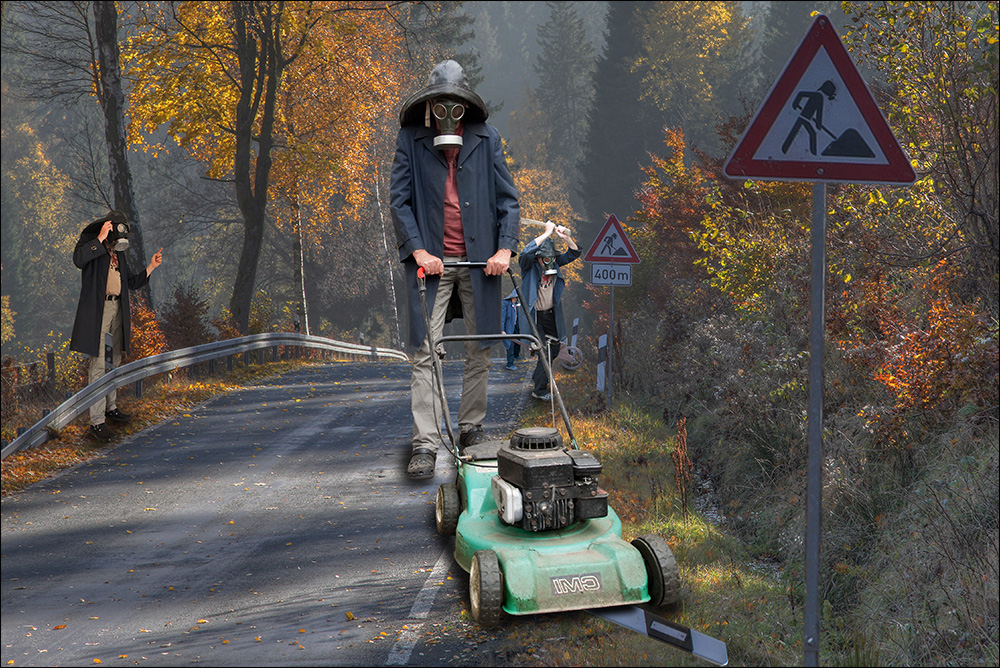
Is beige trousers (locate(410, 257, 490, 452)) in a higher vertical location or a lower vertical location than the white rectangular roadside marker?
higher

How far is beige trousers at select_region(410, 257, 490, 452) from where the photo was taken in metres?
7.08

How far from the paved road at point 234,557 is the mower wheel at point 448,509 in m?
0.14

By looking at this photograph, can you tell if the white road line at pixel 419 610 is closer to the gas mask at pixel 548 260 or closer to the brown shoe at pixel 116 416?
the brown shoe at pixel 116 416

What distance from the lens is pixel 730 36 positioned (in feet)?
165

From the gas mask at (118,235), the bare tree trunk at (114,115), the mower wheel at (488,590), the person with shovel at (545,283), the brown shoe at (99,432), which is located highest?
the bare tree trunk at (114,115)

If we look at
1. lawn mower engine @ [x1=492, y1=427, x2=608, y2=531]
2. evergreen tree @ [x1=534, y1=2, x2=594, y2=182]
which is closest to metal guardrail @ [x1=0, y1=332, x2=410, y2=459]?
lawn mower engine @ [x1=492, y1=427, x2=608, y2=531]

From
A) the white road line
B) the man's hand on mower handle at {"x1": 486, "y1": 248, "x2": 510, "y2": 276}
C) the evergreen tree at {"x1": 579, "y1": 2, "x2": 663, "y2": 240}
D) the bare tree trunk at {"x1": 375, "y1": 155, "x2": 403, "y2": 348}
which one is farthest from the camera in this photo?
the evergreen tree at {"x1": 579, "y1": 2, "x2": 663, "y2": 240}

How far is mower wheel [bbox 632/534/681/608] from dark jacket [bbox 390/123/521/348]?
271 cm

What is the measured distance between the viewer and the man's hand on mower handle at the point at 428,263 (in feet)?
21.3

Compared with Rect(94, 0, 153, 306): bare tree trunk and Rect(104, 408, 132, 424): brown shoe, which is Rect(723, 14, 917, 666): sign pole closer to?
Rect(104, 408, 132, 424): brown shoe

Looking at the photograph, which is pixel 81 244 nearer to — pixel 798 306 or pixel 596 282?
pixel 596 282

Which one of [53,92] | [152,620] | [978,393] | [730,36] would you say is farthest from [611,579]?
A: [730,36]

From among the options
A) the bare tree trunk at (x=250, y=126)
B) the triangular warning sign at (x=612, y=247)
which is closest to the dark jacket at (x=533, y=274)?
the triangular warning sign at (x=612, y=247)

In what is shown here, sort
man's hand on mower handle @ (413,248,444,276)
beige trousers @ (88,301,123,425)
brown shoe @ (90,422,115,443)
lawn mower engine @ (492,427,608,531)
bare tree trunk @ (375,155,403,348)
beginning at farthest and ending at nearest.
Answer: bare tree trunk @ (375,155,403,348) < brown shoe @ (90,422,115,443) < beige trousers @ (88,301,123,425) < man's hand on mower handle @ (413,248,444,276) < lawn mower engine @ (492,427,608,531)
